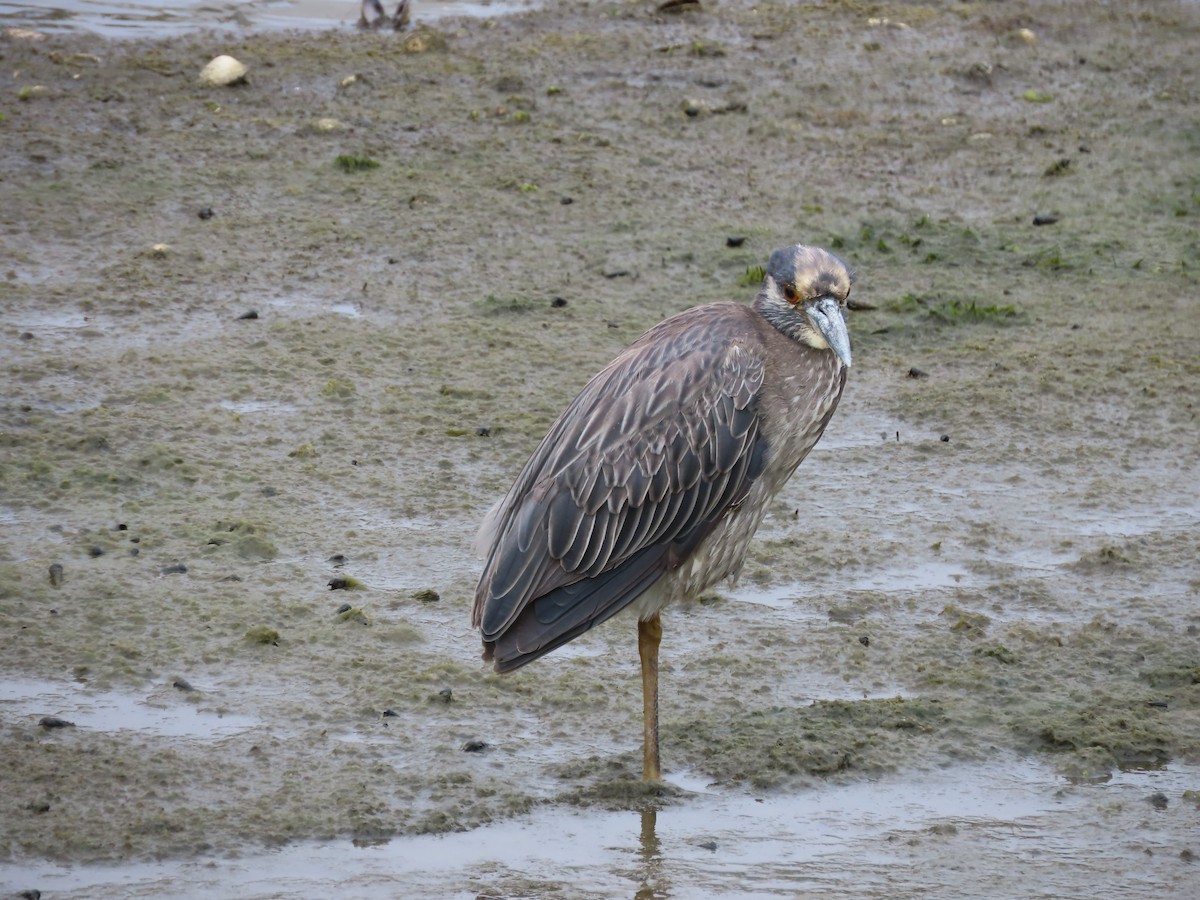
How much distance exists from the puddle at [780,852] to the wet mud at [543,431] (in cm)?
2

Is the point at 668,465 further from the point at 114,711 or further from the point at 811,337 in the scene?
the point at 114,711

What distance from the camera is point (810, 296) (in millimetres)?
5262

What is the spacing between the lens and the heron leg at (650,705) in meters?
5.03

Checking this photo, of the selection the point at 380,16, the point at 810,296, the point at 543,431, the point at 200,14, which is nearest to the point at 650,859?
the point at 810,296

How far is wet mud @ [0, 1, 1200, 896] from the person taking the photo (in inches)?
194

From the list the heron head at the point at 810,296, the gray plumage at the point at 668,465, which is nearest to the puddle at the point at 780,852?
the gray plumage at the point at 668,465

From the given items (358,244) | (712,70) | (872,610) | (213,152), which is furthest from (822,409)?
(712,70)

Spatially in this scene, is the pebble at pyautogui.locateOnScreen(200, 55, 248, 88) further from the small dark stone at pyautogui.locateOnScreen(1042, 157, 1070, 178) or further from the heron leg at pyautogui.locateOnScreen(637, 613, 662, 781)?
the heron leg at pyautogui.locateOnScreen(637, 613, 662, 781)

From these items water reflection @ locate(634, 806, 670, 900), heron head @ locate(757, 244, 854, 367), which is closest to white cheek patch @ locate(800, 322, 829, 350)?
heron head @ locate(757, 244, 854, 367)

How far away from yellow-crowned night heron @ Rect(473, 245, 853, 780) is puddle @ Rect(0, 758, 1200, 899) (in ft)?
1.18

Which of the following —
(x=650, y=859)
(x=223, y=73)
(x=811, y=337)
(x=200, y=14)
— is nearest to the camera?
(x=650, y=859)

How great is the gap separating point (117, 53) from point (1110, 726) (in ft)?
28.7

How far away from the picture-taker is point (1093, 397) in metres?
7.66

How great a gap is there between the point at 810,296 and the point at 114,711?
260cm
